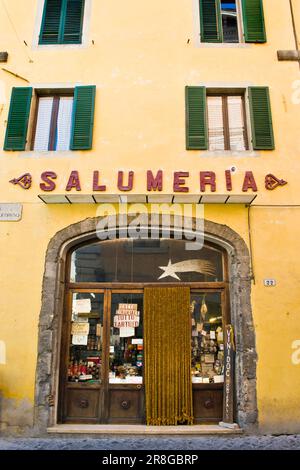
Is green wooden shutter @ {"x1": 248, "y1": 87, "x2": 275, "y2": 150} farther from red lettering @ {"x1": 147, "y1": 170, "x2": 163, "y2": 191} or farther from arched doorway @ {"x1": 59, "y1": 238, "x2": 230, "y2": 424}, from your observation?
arched doorway @ {"x1": 59, "y1": 238, "x2": 230, "y2": 424}

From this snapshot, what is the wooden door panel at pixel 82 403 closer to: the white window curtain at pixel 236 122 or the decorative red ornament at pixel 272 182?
the decorative red ornament at pixel 272 182

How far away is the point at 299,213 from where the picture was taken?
7.56 m

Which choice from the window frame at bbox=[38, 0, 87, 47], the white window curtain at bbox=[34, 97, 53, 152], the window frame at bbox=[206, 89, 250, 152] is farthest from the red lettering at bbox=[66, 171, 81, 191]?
the window frame at bbox=[38, 0, 87, 47]

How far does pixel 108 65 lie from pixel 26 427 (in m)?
6.95

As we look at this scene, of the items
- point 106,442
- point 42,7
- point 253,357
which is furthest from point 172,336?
point 42,7

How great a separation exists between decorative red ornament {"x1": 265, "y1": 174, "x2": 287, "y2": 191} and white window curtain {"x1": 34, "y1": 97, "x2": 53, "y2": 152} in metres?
4.31

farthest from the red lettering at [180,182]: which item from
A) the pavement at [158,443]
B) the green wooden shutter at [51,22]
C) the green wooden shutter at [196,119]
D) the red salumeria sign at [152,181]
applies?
the pavement at [158,443]

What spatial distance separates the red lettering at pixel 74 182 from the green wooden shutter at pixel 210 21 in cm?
402

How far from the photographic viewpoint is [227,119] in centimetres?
834

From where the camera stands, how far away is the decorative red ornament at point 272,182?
25.1 ft

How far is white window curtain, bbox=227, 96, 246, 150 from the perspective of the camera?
816 centimetres
